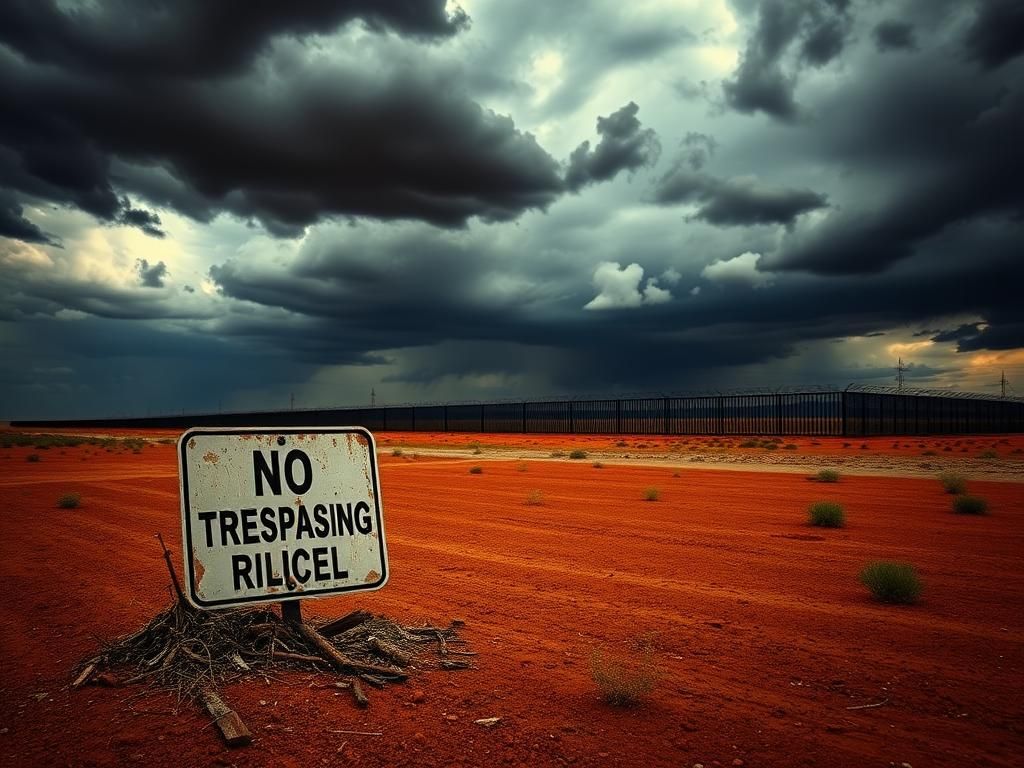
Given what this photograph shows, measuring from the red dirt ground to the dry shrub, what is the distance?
9 cm

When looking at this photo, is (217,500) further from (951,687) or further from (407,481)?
(407,481)

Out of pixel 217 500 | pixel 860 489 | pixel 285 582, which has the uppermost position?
pixel 217 500

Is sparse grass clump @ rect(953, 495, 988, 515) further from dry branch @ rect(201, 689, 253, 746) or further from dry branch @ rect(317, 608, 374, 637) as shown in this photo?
dry branch @ rect(201, 689, 253, 746)

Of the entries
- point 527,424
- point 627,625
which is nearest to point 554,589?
point 627,625

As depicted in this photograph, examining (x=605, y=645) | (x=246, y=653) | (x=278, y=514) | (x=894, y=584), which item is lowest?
(x=605, y=645)

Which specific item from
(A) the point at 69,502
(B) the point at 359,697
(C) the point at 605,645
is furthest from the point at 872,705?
(A) the point at 69,502

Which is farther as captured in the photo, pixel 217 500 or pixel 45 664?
pixel 45 664

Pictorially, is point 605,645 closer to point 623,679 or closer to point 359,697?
point 623,679

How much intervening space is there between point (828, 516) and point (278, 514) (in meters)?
10.3

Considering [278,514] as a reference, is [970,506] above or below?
below

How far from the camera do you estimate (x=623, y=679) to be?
4086 millimetres

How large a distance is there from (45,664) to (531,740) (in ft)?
12.1

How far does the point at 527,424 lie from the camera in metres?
73.8

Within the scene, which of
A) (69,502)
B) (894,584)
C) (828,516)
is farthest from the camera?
(69,502)
